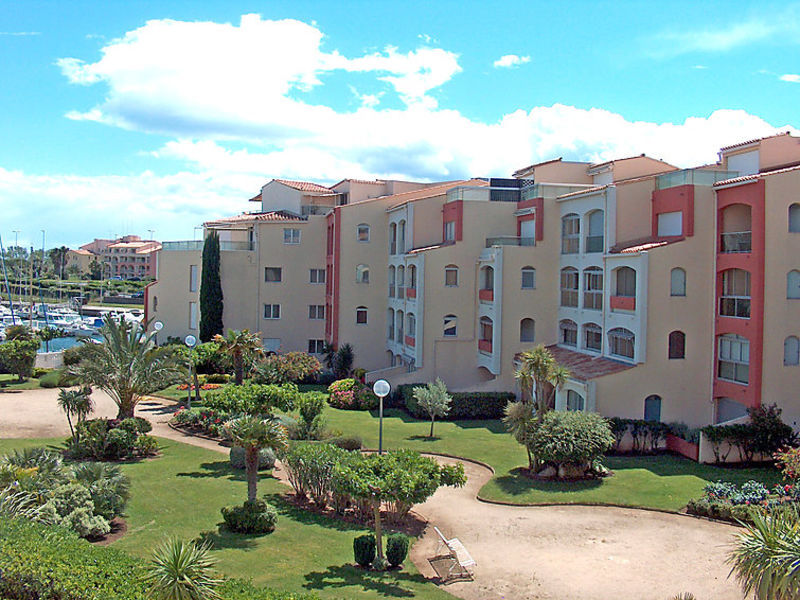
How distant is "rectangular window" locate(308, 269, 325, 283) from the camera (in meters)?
55.6

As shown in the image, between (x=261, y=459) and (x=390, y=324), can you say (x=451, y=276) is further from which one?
(x=261, y=459)

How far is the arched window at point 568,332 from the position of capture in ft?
130

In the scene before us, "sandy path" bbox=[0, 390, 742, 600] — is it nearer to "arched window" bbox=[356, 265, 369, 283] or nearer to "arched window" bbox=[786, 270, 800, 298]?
"arched window" bbox=[786, 270, 800, 298]

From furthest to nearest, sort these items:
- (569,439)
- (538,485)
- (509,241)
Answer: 1. (509,241)
2. (569,439)
3. (538,485)

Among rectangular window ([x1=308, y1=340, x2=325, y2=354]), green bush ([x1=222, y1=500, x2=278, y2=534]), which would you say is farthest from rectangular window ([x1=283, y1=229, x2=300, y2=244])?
green bush ([x1=222, y1=500, x2=278, y2=534])

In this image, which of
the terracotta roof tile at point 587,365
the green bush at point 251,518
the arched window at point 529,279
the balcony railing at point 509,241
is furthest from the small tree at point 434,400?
the green bush at point 251,518

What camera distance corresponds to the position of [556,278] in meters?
40.9

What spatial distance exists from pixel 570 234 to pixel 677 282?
8.52m

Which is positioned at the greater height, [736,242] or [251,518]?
[736,242]

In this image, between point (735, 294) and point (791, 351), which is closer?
point (791, 351)

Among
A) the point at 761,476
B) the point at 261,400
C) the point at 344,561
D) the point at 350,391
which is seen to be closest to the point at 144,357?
the point at 261,400

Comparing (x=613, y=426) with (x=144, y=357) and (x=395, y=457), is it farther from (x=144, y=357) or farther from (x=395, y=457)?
(x=144, y=357)

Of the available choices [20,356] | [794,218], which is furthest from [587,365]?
[20,356]

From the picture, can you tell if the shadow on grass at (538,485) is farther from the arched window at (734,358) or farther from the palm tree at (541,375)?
the arched window at (734,358)
